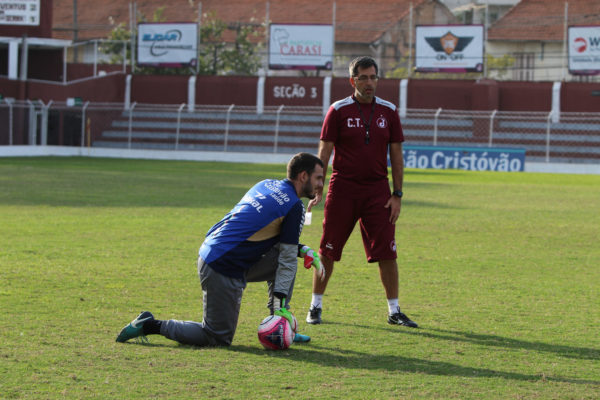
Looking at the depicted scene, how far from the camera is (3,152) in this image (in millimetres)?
38625

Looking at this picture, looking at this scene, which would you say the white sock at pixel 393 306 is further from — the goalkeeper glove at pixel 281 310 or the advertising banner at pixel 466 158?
the advertising banner at pixel 466 158

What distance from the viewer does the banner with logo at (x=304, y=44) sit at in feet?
150

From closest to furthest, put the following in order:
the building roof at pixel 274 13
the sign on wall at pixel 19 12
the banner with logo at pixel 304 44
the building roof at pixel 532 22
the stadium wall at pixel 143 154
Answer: the stadium wall at pixel 143 154 < the sign on wall at pixel 19 12 < the banner with logo at pixel 304 44 < the building roof at pixel 532 22 < the building roof at pixel 274 13

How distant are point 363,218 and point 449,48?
37.9 metres

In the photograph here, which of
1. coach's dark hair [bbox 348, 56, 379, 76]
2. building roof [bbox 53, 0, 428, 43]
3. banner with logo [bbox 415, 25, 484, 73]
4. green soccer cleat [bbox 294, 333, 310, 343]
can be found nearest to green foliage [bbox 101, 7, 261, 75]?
building roof [bbox 53, 0, 428, 43]

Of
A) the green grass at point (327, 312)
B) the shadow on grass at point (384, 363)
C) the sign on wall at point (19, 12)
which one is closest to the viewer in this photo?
the green grass at point (327, 312)

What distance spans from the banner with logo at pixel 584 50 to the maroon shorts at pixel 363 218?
37.5 m

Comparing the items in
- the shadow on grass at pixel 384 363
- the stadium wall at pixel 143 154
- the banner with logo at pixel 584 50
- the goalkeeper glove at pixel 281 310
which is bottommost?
the shadow on grass at pixel 384 363

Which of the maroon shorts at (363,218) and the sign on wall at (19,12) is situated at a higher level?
the sign on wall at (19,12)

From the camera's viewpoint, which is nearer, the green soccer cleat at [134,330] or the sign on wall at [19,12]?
the green soccer cleat at [134,330]

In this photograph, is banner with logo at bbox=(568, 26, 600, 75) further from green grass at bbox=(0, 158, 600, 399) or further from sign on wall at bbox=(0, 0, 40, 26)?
green grass at bbox=(0, 158, 600, 399)

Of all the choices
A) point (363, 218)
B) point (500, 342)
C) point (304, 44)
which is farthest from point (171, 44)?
point (500, 342)

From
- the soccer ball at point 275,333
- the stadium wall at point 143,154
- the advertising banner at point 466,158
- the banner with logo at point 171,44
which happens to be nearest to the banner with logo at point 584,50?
the stadium wall at point 143,154

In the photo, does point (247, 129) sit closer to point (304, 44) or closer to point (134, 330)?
point (304, 44)
